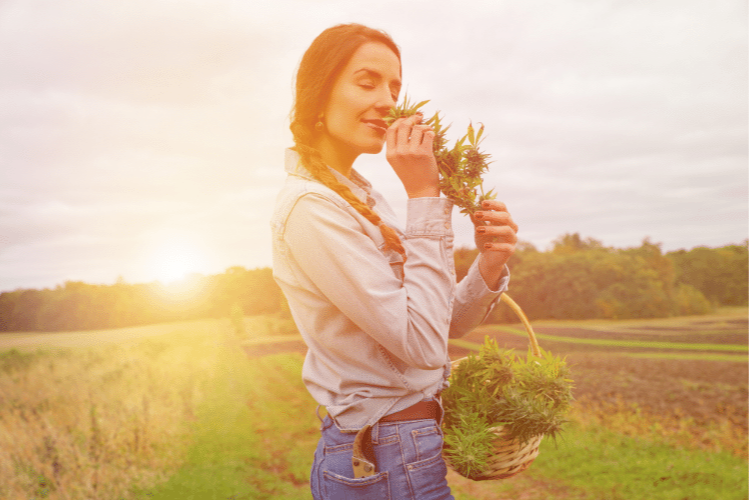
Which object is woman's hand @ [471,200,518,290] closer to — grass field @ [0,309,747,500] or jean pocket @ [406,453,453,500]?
jean pocket @ [406,453,453,500]

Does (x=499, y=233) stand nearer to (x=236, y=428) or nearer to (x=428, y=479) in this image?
(x=428, y=479)

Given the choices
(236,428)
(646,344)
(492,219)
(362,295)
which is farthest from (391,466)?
(646,344)

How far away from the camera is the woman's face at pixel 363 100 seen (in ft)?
5.44

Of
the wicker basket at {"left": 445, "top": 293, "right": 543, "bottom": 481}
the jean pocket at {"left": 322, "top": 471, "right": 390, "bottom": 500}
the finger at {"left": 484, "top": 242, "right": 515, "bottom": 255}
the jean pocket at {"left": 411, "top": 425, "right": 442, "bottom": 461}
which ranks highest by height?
the finger at {"left": 484, "top": 242, "right": 515, "bottom": 255}

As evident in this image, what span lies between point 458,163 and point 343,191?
0.43 meters

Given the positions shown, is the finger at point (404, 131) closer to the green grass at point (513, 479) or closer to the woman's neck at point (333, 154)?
the woman's neck at point (333, 154)

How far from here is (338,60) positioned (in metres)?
1.65

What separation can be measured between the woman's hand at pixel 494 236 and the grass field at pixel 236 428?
2.26 meters

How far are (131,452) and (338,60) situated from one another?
6.80m

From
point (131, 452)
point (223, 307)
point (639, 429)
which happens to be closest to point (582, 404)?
point (639, 429)

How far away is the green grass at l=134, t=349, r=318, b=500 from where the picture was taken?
20.0 feet

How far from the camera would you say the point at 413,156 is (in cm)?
145

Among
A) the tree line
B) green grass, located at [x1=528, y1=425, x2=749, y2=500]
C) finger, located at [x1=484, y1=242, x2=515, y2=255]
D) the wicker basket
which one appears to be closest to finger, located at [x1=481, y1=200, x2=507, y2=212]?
finger, located at [x1=484, y1=242, x2=515, y2=255]

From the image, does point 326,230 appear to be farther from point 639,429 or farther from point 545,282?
point 545,282
